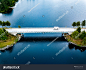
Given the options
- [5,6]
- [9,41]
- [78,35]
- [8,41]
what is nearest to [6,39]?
[8,41]

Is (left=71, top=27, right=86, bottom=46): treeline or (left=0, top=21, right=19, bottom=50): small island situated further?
(left=71, top=27, right=86, bottom=46): treeline

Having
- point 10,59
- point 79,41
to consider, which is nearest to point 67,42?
point 79,41

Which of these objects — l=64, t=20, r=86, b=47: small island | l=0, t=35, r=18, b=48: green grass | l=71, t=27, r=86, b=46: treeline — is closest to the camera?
l=0, t=35, r=18, b=48: green grass

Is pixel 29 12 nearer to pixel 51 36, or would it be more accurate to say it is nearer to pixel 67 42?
pixel 51 36

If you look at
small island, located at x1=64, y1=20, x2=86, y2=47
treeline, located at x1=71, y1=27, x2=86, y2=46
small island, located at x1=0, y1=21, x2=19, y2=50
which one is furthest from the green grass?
treeline, located at x1=71, y1=27, x2=86, y2=46

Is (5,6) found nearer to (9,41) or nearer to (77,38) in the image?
(9,41)

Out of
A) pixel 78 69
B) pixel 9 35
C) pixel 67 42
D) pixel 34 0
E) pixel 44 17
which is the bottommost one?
pixel 78 69

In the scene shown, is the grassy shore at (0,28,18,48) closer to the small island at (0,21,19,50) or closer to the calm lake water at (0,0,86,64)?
the small island at (0,21,19,50)

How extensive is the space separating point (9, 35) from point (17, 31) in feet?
18.4

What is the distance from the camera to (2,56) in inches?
2250

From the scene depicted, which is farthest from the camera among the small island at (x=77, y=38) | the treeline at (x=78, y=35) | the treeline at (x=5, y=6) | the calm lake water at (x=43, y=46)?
the treeline at (x=5, y=6)

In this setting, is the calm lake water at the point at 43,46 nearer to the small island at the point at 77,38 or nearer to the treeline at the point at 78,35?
the small island at the point at 77,38

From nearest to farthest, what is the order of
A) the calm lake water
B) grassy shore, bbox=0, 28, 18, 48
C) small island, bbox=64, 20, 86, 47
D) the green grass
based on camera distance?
the calm lake water
the green grass
small island, bbox=64, 20, 86, 47
grassy shore, bbox=0, 28, 18, 48

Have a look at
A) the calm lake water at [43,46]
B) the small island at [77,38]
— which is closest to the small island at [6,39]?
the calm lake water at [43,46]
